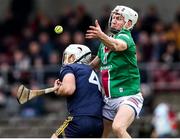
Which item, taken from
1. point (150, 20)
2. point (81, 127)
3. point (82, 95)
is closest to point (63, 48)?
point (150, 20)

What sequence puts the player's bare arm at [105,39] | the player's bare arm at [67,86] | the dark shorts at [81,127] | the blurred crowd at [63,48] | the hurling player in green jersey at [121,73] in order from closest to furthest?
the player's bare arm at [105,39] < the player's bare arm at [67,86] < the dark shorts at [81,127] < the hurling player in green jersey at [121,73] < the blurred crowd at [63,48]

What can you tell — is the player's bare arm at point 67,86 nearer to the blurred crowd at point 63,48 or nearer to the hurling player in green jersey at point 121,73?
the hurling player in green jersey at point 121,73

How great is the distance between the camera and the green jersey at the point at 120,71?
38.6ft

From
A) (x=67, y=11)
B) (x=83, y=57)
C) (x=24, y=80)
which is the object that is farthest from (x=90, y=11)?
(x=83, y=57)

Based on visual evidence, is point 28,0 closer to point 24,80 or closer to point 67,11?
point 67,11

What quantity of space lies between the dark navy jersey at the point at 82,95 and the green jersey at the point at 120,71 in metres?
0.26

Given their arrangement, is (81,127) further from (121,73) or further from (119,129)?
(121,73)

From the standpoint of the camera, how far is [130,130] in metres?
19.2

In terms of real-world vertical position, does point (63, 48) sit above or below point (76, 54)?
above

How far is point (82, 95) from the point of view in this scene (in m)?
11.6

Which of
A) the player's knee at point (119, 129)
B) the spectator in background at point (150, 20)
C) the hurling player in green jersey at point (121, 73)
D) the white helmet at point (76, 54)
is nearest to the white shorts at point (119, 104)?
the hurling player in green jersey at point (121, 73)

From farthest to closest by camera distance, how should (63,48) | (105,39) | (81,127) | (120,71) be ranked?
1. (63,48)
2. (120,71)
3. (81,127)
4. (105,39)

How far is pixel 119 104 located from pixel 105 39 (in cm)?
97

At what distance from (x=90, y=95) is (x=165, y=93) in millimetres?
9228
